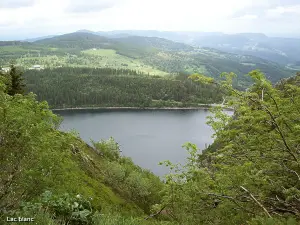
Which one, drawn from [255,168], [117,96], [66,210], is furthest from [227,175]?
[117,96]

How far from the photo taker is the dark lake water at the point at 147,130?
295 feet

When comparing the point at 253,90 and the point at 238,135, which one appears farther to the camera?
the point at 238,135

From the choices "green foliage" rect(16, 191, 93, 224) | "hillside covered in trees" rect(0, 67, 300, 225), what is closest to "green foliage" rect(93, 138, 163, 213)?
"hillside covered in trees" rect(0, 67, 300, 225)

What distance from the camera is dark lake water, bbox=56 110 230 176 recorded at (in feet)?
295

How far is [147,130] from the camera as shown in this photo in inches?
4636

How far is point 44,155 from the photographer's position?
1377 centimetres

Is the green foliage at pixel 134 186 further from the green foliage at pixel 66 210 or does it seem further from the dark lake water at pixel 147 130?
the dark lake water at pixel 147 130

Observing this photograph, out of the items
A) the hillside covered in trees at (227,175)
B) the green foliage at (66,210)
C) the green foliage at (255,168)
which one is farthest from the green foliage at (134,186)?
the green foliage at (66,210)

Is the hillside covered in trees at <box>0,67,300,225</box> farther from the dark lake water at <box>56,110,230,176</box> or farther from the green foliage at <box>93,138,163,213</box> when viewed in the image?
the dark lake water at <box>56,110,230,176</box>

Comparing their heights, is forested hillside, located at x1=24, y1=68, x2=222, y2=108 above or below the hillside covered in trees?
below

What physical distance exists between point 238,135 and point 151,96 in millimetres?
181292

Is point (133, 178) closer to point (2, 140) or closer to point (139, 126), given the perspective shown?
point (2, 140)

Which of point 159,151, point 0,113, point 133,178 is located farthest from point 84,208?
point 159,151

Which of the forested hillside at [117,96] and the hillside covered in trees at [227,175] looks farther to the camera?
the forested hillside at [117,96]
